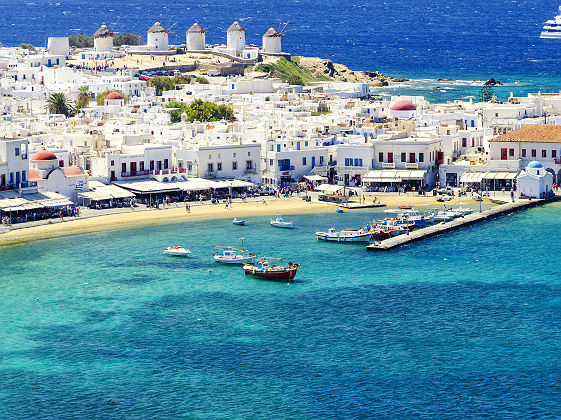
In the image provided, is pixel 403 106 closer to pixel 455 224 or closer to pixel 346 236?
pixel 455 224

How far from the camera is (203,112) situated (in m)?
131

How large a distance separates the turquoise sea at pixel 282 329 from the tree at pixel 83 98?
52.5 metres

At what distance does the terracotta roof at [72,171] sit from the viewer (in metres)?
97.9

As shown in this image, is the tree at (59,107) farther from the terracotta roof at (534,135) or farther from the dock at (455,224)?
the dock at (455,224)

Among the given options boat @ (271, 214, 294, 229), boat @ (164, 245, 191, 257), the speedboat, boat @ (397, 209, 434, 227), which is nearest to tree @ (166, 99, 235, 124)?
boat @ (271, 214, 294, 229)

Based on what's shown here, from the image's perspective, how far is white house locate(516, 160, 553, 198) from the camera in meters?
100

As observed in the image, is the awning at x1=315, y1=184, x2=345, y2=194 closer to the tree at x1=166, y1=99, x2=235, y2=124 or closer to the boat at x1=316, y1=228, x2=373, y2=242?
the boat at x1=316, y1=228, x2=373, y2=242

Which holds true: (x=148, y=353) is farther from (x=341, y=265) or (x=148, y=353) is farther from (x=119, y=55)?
(x=119, y=55)

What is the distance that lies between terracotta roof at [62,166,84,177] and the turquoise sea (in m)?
10.1

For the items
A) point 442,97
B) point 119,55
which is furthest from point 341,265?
point 119,55

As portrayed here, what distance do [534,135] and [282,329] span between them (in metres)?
45.0

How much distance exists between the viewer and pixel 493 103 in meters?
131

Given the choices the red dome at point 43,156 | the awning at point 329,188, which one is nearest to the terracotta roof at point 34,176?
the red dome at point 43,156

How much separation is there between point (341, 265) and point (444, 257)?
6856 mm
